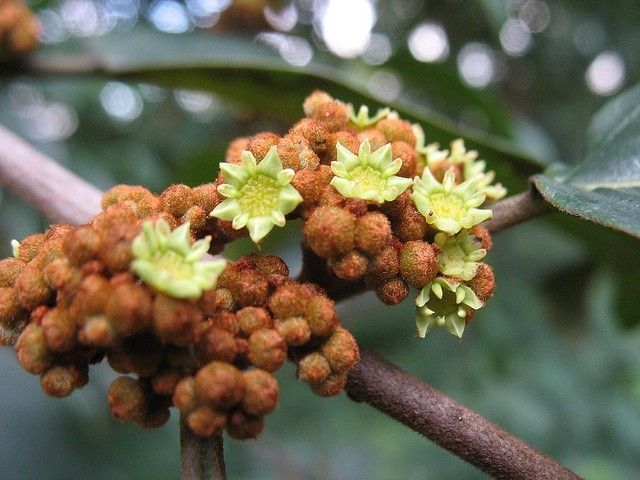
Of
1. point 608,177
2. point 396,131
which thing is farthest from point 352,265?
point 608,177

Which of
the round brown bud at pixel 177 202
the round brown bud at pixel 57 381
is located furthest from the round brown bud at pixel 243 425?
the round brown bud at pixel 177 202

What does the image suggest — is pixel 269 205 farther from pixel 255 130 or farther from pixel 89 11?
pixel 89 11

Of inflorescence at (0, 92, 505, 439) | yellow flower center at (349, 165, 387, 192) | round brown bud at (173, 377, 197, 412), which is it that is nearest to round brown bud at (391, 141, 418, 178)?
inflorescence at (0, 92, 505, 439)

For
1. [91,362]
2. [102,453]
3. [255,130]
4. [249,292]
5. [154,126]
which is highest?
[249,292]

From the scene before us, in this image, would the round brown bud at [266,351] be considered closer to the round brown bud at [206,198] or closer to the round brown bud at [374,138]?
the round brown bud at [206,198]

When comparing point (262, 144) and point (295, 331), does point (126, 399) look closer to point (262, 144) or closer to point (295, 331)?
point (295, 331)

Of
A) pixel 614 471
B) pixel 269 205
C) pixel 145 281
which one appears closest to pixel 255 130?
pixel 614 471

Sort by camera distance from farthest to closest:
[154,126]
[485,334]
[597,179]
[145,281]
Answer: [154,126]
[485,334]
[597,179]
[145,281]

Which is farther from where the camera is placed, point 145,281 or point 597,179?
point 597,179
